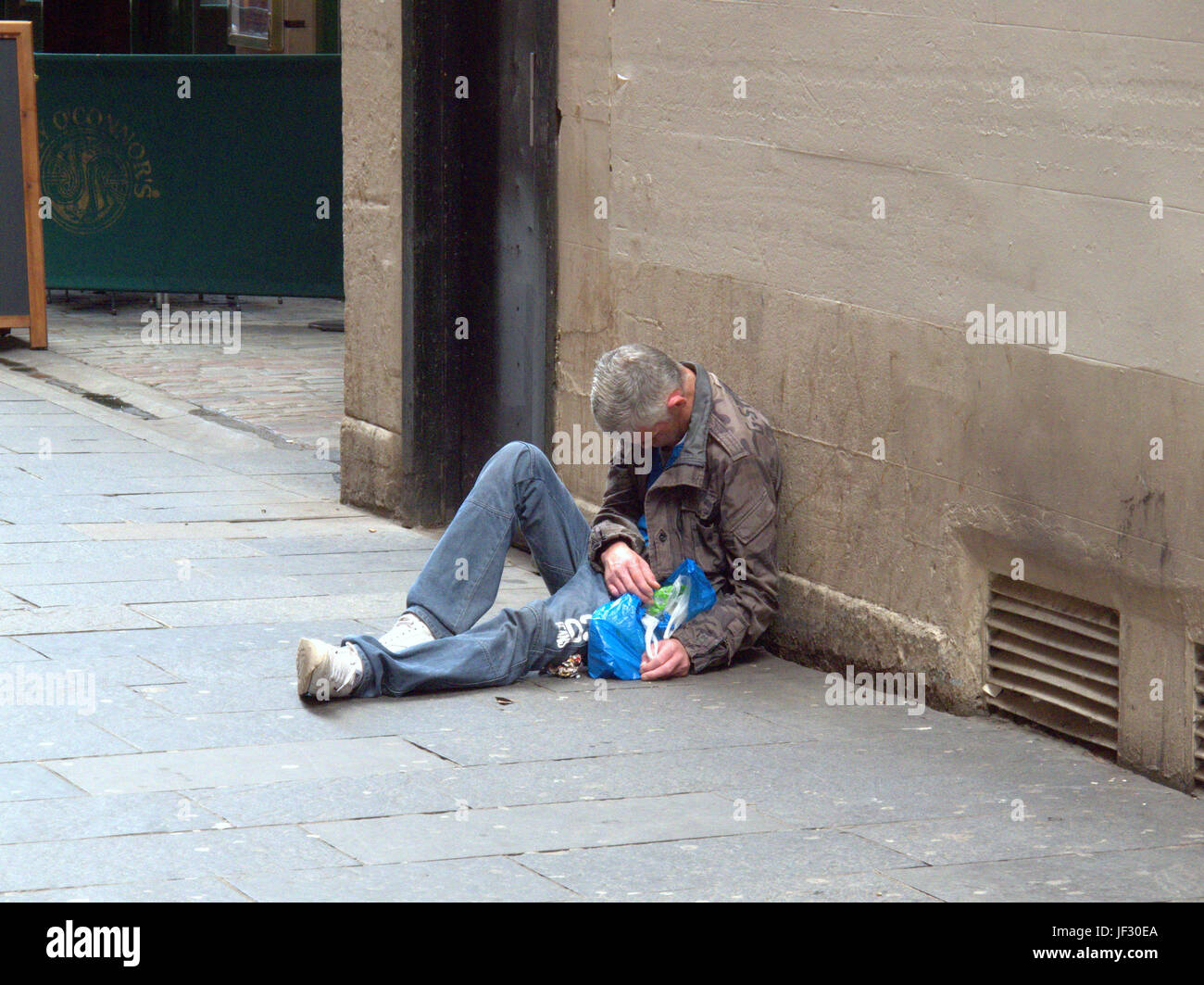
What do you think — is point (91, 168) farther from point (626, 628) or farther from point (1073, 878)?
point (1073, 878)

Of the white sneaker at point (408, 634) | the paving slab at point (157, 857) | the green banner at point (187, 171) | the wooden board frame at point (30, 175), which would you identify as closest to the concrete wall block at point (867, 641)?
the white sneaker at point (408, 634)

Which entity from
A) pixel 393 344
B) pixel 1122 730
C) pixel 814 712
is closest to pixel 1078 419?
pixel 1122 730

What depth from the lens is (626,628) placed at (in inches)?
222

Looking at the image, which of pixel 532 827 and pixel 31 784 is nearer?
pixel 532 827

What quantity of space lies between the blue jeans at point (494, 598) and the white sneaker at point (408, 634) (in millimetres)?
24

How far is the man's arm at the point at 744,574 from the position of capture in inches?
225

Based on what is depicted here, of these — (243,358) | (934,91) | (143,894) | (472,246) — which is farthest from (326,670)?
(243,358)

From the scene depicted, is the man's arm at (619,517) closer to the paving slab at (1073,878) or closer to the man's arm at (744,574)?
the man's arm at (744,574)

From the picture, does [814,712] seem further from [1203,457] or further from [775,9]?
[775,9]

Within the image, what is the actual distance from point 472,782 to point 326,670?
29.0 inches

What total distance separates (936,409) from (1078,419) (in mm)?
551

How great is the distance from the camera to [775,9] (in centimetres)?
586

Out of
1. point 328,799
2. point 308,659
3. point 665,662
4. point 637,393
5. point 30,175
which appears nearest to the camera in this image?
point 328,799

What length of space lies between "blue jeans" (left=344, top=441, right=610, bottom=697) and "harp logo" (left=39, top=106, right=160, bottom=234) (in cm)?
834
